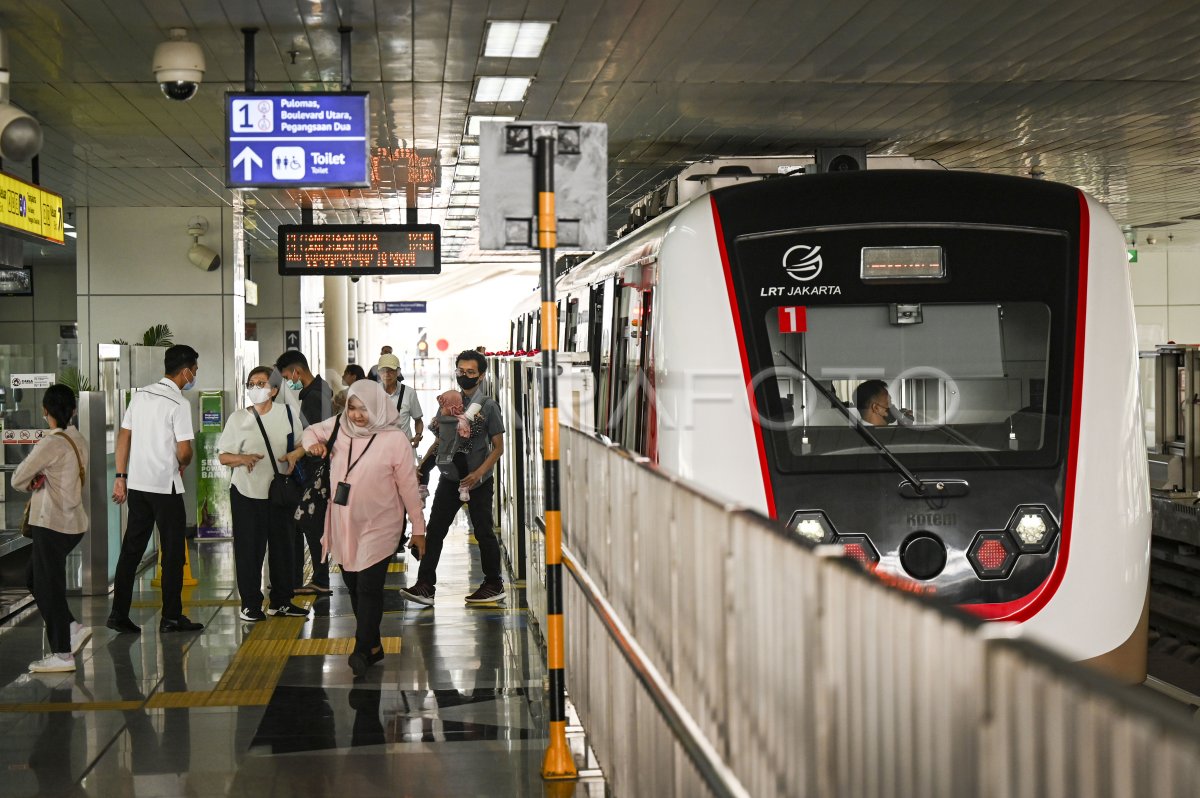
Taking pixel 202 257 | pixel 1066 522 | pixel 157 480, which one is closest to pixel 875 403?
Answer: pixel 1066 522

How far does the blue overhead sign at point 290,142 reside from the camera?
30.0ft

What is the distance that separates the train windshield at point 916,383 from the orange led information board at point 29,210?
7.13 m

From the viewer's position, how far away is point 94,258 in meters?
16.6

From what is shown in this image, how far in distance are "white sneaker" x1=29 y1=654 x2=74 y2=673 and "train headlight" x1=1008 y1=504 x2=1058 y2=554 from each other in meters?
5.58

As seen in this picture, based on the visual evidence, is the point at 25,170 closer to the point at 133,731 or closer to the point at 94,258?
the point at 94,258

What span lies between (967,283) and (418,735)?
341 cm

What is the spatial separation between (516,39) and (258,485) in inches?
145

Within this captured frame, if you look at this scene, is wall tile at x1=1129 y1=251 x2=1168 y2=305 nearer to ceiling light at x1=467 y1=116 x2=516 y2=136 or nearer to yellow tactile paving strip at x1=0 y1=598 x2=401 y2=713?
ceiling light at x1=467 y1=116 x2=516 y2=136

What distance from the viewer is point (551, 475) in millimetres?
5887

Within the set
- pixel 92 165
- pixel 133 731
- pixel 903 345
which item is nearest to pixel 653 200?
pixel 903 345

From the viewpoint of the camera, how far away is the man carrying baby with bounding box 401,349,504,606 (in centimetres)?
1041

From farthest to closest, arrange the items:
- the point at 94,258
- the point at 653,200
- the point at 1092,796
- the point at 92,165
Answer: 1. the point at 94,258
2. the point at 92,165
3. the point at 653,200
4. the point at 1092,796

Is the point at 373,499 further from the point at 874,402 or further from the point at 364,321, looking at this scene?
the point at 364,321

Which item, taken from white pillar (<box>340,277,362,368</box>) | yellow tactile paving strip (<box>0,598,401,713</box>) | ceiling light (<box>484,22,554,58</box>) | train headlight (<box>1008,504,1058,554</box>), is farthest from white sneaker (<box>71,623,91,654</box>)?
white pillar (<box>340,277,362,368</box>)
